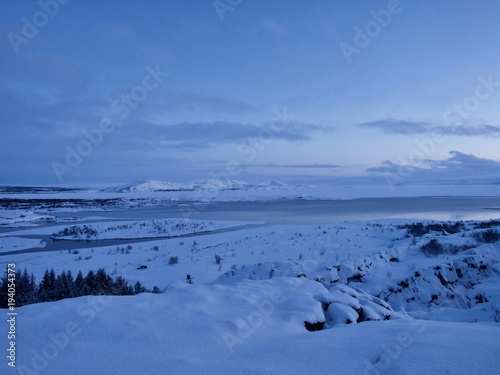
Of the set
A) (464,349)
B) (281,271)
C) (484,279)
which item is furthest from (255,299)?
(484,279)

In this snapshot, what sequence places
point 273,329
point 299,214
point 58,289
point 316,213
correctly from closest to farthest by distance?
point 273,329 < point 58,289 < point 299,214 < point 316,213

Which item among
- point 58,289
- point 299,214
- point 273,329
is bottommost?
point 299,214

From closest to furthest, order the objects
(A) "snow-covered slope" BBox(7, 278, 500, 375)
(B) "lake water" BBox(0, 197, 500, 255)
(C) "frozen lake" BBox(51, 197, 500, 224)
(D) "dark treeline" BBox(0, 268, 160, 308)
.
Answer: (A) "snow-covered slope" BBox(7, 278, 500, 375) < (D) "dark treeline" BBox(0, 268, 160, 308) < (B) "lake water" BBox(0, 197, 500, 255) < (C) "frozen lake" BBox(51, 197, 500, 224)

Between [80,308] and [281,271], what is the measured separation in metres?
5.00

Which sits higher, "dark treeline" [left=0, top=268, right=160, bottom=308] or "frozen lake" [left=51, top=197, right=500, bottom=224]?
"dark treeline" [left=0, top=268, right=160, bottom=308]

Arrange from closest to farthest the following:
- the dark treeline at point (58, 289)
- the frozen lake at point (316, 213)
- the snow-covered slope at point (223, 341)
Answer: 1. the snow-covered slope at point (223, 341)
2. the dark treeline at point (58, 289)
3. the frozen lake at point (316, 213)

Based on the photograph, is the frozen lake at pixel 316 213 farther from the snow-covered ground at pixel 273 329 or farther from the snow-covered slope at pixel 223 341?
the snow-covered slope at pixel 223 341

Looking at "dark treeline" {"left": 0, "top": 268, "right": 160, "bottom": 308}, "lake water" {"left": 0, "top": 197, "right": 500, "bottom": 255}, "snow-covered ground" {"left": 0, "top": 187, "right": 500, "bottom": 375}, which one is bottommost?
"lake water" {"left": 0, "top": 197, "right": 500, "bottom": 255}

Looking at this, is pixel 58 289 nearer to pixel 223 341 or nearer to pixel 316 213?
pixel 223 341

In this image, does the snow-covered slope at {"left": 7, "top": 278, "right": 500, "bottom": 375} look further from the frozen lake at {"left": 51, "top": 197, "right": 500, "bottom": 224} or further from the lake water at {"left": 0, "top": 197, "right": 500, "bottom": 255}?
the frozen lake at {"left": 51, "top": 197, "right": 500, "bottom": 224}

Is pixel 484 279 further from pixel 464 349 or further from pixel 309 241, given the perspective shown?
pixel 309 241

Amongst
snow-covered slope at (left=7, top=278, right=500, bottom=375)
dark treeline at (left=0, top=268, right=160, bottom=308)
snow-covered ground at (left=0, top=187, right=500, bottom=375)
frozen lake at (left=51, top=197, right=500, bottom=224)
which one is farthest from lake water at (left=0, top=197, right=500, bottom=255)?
snow-covered slope at (left=7, top=278, right=500, bottom=375)

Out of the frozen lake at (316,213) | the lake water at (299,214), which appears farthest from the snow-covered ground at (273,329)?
the frozen lake at (316,213)

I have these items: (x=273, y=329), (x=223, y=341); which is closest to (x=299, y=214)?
(x=273, y=329)
